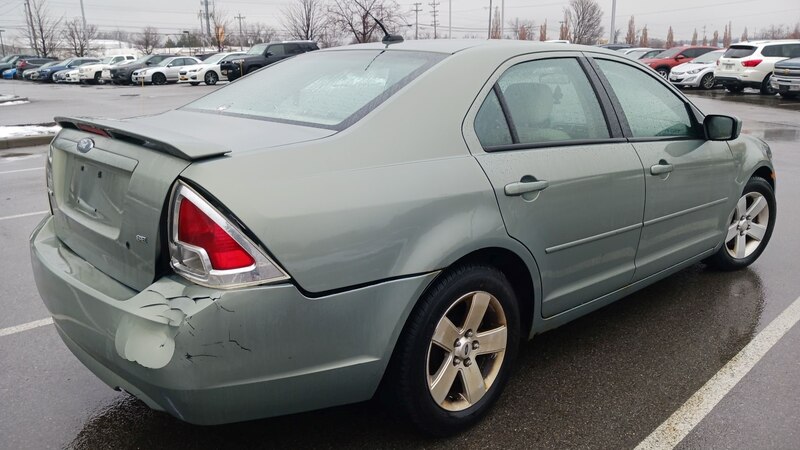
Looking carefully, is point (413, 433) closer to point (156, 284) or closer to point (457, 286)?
point (457, 286)

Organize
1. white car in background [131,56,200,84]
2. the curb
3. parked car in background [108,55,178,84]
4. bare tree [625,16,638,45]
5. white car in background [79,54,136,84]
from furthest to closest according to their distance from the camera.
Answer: bare tree [625,16,638,45] < white car in background [79,54,136,84] < parked car in background [108,55,178,84] < white car in background [131,56,200,84] < the curb

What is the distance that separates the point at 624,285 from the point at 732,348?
2.36ft

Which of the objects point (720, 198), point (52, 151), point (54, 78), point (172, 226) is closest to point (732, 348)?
point (720, 198)

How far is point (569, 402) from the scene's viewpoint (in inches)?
116

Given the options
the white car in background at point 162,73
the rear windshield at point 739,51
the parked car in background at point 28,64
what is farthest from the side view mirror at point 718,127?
the parked car in background at point 28,64

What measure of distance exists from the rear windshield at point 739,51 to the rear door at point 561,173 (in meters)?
22.5

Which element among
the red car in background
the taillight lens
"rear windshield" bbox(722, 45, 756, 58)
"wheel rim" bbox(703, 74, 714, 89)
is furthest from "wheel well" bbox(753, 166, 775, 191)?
the red car in background

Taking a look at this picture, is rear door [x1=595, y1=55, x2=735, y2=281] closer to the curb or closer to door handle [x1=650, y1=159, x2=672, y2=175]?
door handle [x1=650, y1=159, x2=672, y2=175]

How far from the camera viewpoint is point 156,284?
6.93ft

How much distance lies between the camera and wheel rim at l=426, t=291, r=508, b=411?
2.55m

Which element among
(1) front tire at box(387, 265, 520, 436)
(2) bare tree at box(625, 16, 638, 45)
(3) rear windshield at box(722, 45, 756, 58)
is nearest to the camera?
(1) front tire at box(387, 265, 520, 436)

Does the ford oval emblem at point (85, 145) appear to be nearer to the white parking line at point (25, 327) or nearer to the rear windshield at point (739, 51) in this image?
the white parking line at point (25, 327)

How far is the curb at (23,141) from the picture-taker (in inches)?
450

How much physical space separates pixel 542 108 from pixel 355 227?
1311 millimetres
